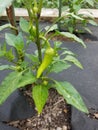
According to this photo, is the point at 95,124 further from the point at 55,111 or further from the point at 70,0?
the point at 70,0

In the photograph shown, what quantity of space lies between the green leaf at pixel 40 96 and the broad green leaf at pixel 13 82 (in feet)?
0.15

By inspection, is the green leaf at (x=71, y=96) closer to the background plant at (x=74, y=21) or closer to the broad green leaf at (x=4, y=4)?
the broad green leaf at (x=4, y=4)

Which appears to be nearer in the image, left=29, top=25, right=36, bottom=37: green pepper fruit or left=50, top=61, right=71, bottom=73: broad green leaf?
left=29, top=25, right=36, bottom=37: green pepper fruit

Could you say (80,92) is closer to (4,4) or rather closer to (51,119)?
(51,119)

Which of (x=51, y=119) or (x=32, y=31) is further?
(x=51, y=119)

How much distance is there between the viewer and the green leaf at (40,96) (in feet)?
3.47

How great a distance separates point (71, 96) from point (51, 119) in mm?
305

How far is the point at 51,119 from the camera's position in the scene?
1343mm

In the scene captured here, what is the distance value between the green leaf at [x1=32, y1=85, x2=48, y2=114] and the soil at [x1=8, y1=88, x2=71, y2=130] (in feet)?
0.88

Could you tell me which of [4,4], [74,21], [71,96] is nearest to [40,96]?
[71,96]

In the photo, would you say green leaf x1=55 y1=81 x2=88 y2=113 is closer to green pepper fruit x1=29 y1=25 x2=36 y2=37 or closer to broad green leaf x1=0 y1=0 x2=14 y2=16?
green pepper fruit x1=29 y1=25 x2=36 y2=37

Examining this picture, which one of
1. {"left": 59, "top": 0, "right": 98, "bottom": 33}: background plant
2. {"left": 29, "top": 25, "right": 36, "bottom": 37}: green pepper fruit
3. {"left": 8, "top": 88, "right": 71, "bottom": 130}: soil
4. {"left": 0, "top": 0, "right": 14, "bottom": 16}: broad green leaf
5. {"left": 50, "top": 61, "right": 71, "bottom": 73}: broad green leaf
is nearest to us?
{"left": 0, "top": 0, "right": 14, "bottom": 16}: broad green leaf

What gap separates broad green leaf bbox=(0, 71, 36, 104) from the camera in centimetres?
108

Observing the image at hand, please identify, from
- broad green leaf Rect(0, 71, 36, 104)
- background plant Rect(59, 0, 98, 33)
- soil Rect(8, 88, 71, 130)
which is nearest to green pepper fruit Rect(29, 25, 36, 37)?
broad green leaf Rect(0, 71, 36, 104)
